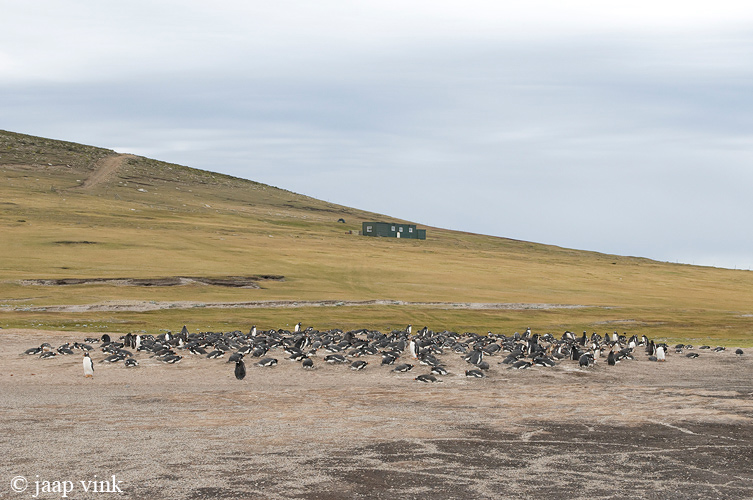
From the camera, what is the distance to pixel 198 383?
2509 centimetres

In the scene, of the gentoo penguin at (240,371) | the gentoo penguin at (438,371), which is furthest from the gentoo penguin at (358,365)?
the gentoo penguin at (240,371)

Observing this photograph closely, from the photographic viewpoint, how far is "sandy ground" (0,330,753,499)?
13172mm

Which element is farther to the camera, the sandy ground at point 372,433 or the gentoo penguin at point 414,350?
the gentoo penguin at point 414,350

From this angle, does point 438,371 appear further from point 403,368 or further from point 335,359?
point 335,359

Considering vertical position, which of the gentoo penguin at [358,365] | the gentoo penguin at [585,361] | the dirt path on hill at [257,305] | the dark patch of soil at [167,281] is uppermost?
the dark patch of soil at [167,281]

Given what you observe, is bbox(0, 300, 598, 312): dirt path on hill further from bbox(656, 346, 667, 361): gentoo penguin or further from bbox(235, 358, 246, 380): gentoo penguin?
bbox(656, 346, 667, 361): gentoo penguin

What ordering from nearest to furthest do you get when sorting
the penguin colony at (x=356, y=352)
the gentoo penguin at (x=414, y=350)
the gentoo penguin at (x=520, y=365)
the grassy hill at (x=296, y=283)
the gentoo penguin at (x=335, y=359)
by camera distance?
the penguin colony at (x=356, y=352), the gentoo penguin at (x=520, y=365), the gentoo penguin at (x=335, y=359), the gentoo penguin at (x=414, y=350), the grassy hill at (x=296, y=283)

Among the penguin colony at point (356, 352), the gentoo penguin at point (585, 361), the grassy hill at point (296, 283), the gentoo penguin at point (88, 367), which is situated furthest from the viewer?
the grassy hill at point (296, 283)

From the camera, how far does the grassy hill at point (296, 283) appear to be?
161 feet

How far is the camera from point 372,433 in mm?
17109

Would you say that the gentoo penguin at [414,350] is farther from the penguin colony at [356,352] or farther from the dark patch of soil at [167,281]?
the dark patch of soil at [167,281]

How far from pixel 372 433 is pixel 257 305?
130 ft

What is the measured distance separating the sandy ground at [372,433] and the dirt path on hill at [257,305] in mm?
22561

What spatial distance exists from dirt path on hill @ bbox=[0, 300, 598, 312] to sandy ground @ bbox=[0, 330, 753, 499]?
888 inches
